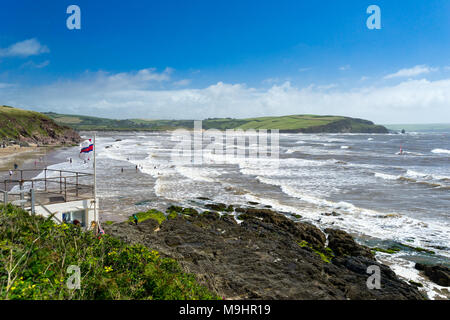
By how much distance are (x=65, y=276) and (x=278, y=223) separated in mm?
15914

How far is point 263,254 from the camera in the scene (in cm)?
1512

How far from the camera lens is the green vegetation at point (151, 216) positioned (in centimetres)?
2119

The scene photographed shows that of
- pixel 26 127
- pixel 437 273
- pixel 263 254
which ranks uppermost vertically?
pixel 26 127

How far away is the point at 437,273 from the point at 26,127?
111 metres

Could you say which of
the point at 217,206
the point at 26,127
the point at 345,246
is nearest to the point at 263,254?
the point at 345,246

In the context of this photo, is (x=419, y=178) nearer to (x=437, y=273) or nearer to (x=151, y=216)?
(x=437, y=273)

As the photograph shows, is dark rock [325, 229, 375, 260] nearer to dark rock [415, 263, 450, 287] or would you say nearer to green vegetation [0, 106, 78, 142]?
dark rock [415, 263, 450, 287]

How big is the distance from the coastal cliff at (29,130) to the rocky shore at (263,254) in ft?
251

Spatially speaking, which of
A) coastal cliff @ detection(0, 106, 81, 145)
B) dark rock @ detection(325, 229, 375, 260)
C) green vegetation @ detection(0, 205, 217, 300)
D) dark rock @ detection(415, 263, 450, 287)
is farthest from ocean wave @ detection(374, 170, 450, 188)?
coastal cliff @ detection(0, 106, 81, 145)

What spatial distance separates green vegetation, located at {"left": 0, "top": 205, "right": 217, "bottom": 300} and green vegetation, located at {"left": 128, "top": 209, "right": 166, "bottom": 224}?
1138 cm

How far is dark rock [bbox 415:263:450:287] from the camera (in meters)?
13.6

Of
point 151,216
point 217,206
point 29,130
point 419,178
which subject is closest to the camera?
point 151,216
